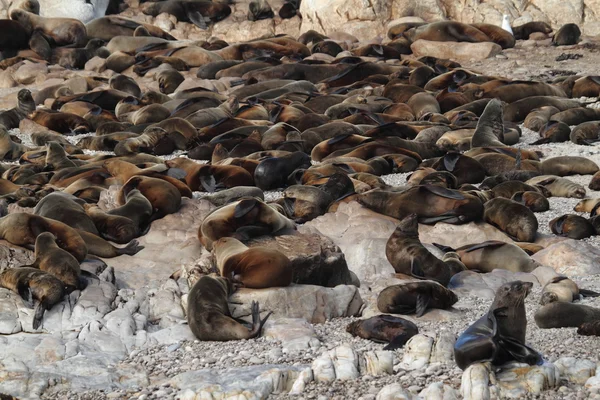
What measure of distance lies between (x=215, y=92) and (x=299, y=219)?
735 cm

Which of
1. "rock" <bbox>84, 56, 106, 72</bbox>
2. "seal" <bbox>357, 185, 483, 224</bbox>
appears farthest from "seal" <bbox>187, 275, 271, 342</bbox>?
"rock" <bbox>84, 56, 106, 72</bbox>

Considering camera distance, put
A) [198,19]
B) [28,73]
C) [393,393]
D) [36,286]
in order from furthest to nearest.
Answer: [198,19] < [28,73] < [36,286] < [393,393]

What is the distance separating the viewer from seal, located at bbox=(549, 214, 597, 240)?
319 inches

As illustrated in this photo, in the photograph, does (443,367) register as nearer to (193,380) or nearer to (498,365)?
(498,365)

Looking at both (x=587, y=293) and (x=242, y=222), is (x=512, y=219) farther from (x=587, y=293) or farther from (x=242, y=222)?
(x=242, y=222)

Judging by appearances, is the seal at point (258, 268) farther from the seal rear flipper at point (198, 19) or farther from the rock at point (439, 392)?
the seal rear flipper at point (198, 19)

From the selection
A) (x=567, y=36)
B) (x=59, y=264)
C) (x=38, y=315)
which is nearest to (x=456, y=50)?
(x=567, y=36)

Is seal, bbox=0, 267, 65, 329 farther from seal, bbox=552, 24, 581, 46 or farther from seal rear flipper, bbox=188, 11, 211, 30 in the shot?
seal rear flipper, bbox=188, 11, 211, 30

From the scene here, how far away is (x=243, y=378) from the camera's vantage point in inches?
176

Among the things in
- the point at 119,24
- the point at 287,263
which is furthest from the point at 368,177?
the point at 119,24

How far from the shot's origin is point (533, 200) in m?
8.84

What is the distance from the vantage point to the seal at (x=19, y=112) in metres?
13.6

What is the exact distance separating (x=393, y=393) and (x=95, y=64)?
50.7ft

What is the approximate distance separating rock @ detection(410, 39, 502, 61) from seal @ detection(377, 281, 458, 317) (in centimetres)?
1316
